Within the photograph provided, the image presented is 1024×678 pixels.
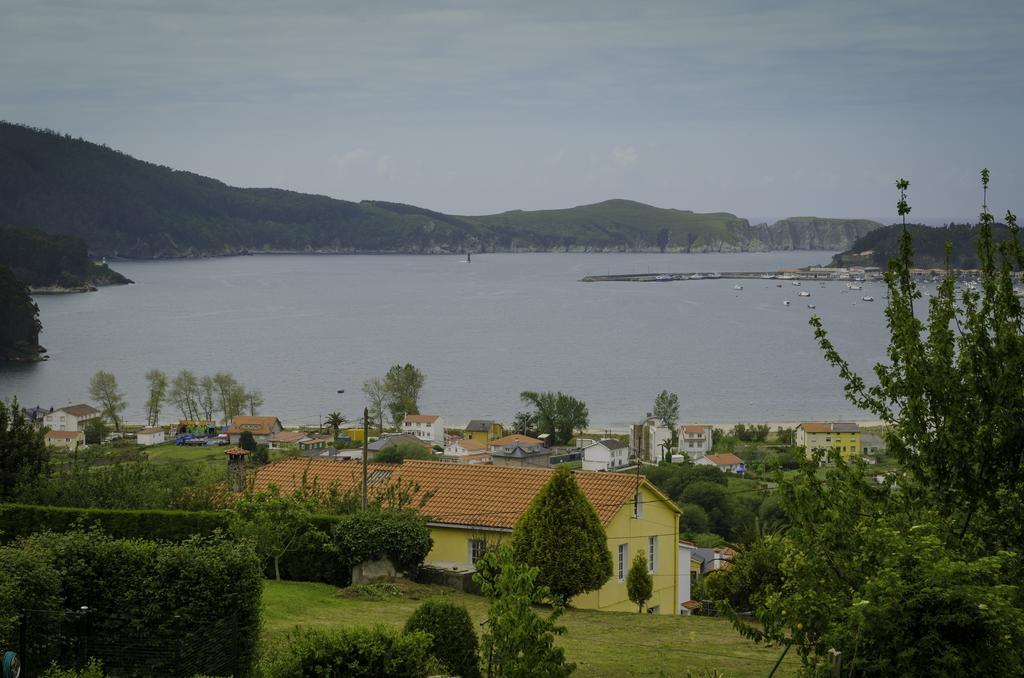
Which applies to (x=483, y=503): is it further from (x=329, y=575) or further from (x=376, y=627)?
(x=376, y=627)

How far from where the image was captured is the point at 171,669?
9.48 meters

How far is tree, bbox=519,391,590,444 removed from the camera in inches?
2761

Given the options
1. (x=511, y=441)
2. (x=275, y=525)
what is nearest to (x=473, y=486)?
(x=275, y=525)

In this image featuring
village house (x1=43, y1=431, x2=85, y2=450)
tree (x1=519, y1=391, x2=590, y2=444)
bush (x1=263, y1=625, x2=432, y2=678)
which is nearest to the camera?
bush (x1=263, y1=625, x2=432, y2=678)

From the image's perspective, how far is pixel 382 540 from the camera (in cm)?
1644

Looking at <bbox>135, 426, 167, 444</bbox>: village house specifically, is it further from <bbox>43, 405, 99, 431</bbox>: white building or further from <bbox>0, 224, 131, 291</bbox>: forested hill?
<bbox>0, 224, 131, 291</bbox>: forested hill

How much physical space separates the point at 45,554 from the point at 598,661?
5.62 metres

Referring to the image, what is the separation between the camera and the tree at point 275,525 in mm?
16172

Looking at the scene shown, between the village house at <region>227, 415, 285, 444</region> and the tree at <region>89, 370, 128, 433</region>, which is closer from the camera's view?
the village house at <region>227, 415, 285, 444</region>

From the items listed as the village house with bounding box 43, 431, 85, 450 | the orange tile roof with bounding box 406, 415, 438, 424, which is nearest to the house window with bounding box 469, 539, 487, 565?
the village house with bounding box 43, 431, 85, 450

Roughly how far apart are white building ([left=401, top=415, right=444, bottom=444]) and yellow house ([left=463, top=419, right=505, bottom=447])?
68.0 inches

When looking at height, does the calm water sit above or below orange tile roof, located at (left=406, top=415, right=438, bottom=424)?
above

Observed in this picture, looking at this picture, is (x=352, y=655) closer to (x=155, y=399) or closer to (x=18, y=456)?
(x=18, y=456)

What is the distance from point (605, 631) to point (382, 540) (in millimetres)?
3881
